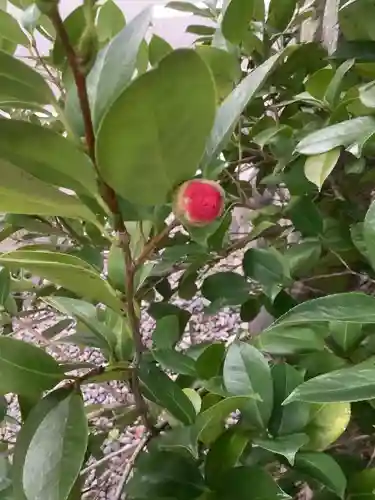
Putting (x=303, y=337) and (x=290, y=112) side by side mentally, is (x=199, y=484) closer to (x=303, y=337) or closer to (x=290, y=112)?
(x=303, y=337)

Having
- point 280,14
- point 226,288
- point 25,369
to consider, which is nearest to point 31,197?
point 25,369

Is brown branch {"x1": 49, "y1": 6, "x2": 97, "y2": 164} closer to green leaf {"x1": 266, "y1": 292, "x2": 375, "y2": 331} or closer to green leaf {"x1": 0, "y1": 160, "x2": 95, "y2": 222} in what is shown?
green leaf {"x1": 0, "y1": 160, "x2": 95, "y2": 222}

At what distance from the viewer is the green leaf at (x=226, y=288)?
619 mm

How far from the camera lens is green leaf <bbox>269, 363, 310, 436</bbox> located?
1.36ft

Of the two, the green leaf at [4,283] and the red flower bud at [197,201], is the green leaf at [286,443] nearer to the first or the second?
the red flower bud at [197,201]

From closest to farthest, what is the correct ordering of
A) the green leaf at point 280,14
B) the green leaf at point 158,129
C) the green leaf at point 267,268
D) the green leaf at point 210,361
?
the green leaf at point 158,129, the green leaf at point 210,361, the green leaf at point 267,268, the green leaf at point 280,14

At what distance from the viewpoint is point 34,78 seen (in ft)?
1.01

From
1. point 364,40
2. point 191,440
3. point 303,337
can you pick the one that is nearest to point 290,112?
point 364,40

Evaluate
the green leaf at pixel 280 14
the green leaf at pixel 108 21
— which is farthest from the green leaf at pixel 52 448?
the green leaf at pixel 280 14

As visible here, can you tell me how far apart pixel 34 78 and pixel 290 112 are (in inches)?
18.8

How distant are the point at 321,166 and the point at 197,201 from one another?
0.77ft

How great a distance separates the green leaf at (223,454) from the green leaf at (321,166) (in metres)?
0.19

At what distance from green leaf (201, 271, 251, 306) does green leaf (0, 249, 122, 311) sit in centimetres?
27

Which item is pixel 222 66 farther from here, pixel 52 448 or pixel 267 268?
pixel 52 448
